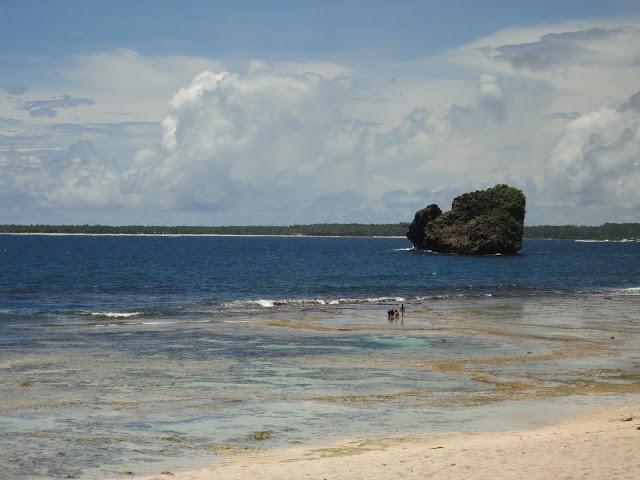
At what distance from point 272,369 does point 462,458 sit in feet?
53.4

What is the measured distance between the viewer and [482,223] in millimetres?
172875

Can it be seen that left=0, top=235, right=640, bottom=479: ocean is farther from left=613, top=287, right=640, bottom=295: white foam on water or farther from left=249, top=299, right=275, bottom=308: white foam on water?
left=613, top=287, right=640, bottom=295: white foam on water

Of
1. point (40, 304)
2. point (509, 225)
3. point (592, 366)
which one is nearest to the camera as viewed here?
point (592, 366)

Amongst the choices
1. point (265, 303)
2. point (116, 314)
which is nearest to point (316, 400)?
point (116, 314)

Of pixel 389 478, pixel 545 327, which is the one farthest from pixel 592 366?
pixel 389 478

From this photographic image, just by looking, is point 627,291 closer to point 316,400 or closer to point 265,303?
point 265,303

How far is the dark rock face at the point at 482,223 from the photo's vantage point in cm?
17238

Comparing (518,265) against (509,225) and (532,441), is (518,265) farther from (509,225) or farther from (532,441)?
(532,441)

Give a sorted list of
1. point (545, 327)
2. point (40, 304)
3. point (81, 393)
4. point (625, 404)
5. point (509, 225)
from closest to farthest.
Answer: point (625, 404), point (81, 393), point (545, 327), point (40, 304), point (509, 225)

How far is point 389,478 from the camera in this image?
58.1 feet

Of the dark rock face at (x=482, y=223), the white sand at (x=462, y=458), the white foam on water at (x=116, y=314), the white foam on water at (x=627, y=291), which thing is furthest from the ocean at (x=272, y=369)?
the dark rock face at (x=482, y=223)

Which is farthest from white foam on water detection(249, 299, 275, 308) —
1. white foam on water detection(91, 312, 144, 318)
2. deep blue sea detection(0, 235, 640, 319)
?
white foam on water detection(91, 312, 144, 318)

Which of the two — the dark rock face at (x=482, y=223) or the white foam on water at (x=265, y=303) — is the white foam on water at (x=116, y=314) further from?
the dark rock face at (x=482, y=223)

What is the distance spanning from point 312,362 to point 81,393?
11.2 metres
